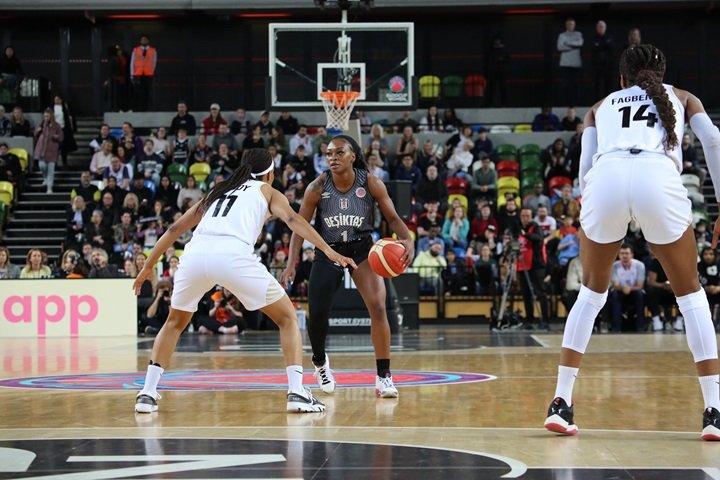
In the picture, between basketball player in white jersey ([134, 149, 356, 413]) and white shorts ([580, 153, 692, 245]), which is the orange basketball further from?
white shorts ([580, 153, 692, 245])

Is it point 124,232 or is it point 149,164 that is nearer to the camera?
point 124,232

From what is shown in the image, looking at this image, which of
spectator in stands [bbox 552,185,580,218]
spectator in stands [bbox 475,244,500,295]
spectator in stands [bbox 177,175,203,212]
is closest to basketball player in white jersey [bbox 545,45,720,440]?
spectator in stands [bbox 475,244,500,295]

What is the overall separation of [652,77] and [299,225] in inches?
93.5

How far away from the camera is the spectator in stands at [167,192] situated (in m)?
22.6

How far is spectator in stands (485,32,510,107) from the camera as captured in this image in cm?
2714

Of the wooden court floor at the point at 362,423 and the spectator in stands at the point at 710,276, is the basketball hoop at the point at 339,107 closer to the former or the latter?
the spectator in stands at the point at 710,276

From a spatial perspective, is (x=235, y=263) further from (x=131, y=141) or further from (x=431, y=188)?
(x=131, y=141)

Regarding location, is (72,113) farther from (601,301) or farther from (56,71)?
(601,301)

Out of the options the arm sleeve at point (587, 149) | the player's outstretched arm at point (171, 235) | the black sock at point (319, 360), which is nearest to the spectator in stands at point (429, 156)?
the black sock at point (319, 360)

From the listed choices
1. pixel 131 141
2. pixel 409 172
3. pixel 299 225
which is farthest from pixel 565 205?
pixel 299 225

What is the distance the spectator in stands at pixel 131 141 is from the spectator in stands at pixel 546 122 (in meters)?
9.22

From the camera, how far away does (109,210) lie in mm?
21797

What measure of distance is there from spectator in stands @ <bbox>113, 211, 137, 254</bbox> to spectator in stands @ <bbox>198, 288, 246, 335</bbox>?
3180 mm

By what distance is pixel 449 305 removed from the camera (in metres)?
20.2
